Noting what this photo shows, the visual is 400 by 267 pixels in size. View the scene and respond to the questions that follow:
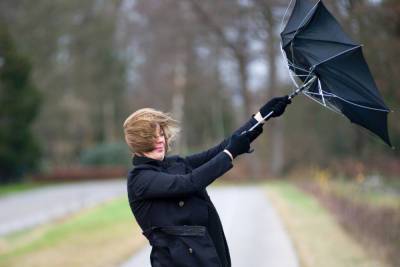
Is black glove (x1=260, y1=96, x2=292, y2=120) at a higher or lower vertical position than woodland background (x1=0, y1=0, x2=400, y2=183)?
lower

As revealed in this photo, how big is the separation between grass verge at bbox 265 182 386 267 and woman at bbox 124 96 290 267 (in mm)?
5693

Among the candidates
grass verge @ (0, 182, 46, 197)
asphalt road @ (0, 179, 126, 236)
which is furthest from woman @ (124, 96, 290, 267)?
grass verge @ (0, 182, 46, 197)

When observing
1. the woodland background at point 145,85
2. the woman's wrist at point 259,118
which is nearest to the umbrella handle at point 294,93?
the woman's wrist at point 259,118

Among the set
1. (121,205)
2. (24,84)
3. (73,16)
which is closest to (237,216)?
(121,205)

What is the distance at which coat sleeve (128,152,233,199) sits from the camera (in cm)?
371

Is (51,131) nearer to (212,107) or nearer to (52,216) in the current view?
(212,107)

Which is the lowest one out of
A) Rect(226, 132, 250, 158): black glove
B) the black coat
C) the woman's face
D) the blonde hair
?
the black coat

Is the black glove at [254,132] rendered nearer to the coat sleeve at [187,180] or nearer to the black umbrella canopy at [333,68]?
the coat sleeve at [187,180]

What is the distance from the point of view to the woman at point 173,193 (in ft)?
12.3

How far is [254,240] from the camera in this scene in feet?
41.2

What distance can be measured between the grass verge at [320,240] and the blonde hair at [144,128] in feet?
19.5

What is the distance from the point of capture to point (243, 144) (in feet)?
12.5

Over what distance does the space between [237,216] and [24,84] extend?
26.3 metres

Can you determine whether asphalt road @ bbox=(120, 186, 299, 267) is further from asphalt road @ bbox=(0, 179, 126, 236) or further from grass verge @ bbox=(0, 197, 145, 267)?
asphalt road @ bbox=(0, 179, 126, 236)
